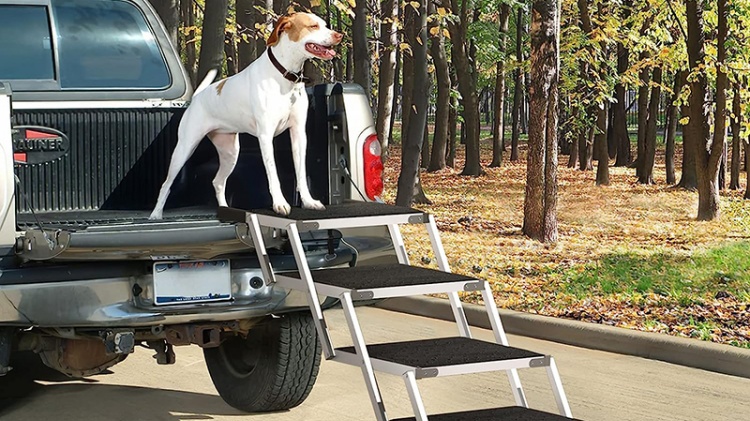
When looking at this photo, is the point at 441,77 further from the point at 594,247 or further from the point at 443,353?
the point at 443,353

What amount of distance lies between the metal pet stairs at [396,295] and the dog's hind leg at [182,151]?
68 centimetres

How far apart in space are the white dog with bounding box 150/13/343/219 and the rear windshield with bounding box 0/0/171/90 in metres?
0.75

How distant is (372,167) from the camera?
631 centimetres

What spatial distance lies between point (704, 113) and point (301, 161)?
13.8 meters

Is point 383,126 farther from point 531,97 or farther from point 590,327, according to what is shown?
point 590,327

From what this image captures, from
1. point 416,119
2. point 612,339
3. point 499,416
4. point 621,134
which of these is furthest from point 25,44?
point 621,134

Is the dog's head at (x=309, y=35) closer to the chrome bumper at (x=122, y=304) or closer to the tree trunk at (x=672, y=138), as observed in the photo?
the chrome bumper at (x=122, y=304)

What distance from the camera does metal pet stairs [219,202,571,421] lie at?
465 cm

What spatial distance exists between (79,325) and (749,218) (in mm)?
16010

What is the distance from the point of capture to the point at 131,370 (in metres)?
7.92

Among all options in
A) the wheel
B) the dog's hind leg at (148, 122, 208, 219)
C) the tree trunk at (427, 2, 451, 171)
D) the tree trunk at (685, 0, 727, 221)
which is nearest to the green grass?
the wheel

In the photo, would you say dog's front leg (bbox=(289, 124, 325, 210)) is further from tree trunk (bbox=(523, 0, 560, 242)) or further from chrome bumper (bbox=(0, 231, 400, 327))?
tree trunk (bbox=(523, 0, 560, 242))

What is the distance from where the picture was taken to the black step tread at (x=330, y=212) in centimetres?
539

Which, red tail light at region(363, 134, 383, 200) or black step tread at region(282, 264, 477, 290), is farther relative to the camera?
red tail light at region(363, 134, 383, 200)
